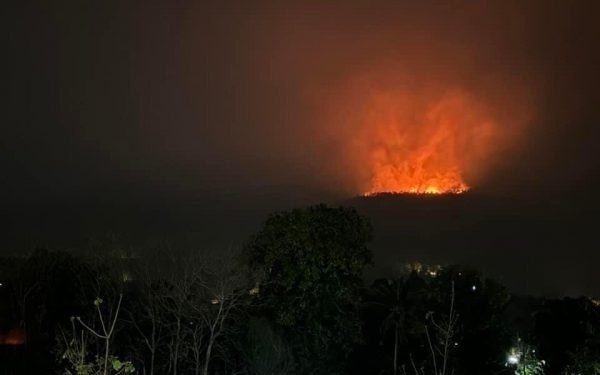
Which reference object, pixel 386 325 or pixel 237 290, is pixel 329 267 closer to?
pixel 237 290

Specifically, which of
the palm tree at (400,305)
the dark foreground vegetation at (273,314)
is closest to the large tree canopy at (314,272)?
the dark foreground vegetation at (273,314)

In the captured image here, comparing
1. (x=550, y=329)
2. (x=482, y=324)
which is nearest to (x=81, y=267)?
(x=482, y=324)

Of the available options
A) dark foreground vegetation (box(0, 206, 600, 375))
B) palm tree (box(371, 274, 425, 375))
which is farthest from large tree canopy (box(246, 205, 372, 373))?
palm tree (box(371, 274, 425, 375))

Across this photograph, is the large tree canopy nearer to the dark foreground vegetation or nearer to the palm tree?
the dark foreground vegetation

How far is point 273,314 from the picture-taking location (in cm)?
2822

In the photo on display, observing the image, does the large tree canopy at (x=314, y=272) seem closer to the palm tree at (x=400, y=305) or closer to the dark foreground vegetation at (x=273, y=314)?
the dark foreground vegetation at (x=273, y=314)

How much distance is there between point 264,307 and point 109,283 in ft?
20.7

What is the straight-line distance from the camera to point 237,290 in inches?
1078

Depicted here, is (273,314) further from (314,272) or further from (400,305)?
(400,305)

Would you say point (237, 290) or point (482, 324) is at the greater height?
point (237, 290)

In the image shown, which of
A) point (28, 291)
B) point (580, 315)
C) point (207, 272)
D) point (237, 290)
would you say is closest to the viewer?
point (207, 272)

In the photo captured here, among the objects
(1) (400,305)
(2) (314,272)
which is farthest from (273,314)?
(1) (400,305)

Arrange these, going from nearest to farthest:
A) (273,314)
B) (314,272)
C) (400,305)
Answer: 1. (314,272)
2. (273,314)
3. (400,305)

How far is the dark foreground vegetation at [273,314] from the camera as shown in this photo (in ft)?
84.6
